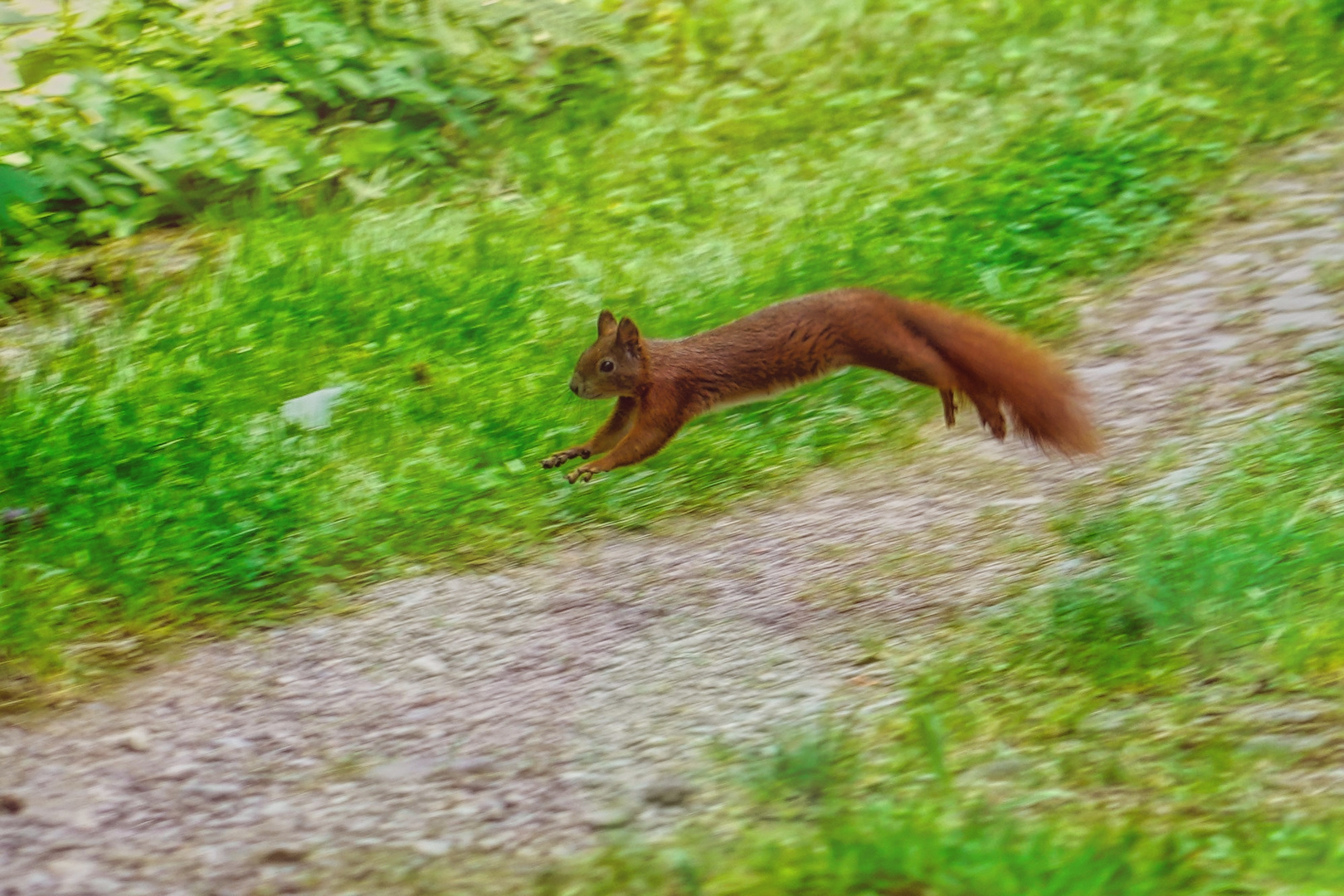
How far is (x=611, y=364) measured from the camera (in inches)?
171

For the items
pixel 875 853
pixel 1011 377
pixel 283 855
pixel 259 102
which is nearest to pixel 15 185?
pixel 259 102

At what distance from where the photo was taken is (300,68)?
720cm

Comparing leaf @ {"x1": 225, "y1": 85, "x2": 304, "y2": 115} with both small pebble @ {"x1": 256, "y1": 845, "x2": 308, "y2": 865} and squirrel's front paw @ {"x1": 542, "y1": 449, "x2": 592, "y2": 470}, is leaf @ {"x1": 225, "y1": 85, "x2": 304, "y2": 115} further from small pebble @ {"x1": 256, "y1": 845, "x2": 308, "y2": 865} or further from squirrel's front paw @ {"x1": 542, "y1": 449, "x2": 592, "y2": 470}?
small pebble @ {"x1": 256, "y1": 845, "x2": 308, "y2": 865}

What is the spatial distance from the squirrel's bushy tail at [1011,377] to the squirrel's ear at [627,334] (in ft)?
2.31

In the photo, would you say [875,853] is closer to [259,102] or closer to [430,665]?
[430,665]

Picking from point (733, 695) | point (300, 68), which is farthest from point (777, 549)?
point (300, 68)

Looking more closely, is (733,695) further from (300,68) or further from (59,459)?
(300,68)

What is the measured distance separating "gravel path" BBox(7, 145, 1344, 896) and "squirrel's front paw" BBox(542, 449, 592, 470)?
273 mm

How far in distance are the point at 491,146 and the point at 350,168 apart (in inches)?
26.6

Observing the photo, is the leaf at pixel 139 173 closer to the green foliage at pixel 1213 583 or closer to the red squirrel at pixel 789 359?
the red squirrel at pixel 789 359

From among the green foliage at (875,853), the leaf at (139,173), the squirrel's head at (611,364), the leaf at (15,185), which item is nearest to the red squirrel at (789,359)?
the squirrel's head at (611,364)

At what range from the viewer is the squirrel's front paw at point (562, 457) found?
453 centimetres

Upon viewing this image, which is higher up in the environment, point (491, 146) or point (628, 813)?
point (491, 146)

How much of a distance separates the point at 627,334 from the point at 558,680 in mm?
1128
